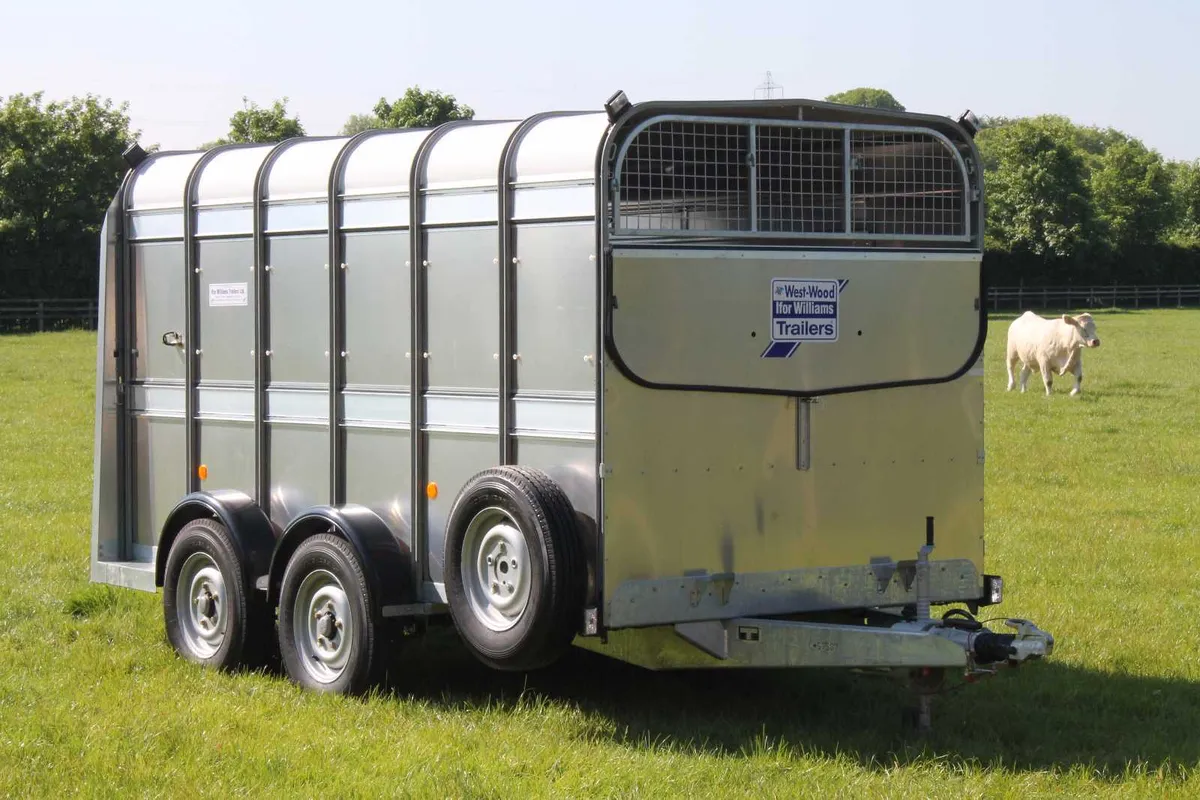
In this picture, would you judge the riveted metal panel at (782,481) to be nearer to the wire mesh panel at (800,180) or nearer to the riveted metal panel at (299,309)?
the wire mesh panel at (800,180)

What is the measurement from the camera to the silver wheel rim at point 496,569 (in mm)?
7098

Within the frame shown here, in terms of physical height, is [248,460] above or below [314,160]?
below

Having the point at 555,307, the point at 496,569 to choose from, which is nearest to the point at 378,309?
the point at 555,307

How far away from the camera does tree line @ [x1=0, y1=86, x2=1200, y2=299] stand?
5744 centimetres

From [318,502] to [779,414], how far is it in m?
2.59

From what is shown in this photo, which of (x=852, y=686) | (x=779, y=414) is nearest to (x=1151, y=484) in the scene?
(x=852, y=686)

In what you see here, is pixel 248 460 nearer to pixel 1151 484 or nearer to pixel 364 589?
pixel 364 589

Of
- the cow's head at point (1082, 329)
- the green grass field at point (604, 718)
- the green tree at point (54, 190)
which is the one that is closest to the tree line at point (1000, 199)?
the green tree at point (54, 190)

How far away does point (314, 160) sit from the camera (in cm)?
862

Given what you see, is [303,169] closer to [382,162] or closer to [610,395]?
[382,162]

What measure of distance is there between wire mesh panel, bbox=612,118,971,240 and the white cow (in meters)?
19.6

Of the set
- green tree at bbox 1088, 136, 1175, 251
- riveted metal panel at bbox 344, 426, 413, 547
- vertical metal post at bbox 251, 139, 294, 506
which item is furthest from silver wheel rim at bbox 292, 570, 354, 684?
green tree at bbox 1088, 136, 1175, 251

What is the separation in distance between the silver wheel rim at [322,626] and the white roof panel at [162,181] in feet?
8.28

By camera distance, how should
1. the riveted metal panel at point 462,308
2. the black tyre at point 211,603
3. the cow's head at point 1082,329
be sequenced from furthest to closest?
the cow's head at point 1082,329 → the black tyre at point 211,603 → the riveted metal panel at point 462,308
